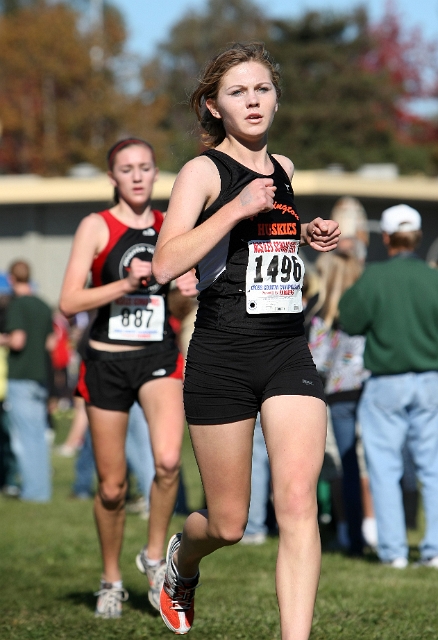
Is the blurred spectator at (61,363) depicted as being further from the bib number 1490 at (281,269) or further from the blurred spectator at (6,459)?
the bib number 1490 at (281,269)

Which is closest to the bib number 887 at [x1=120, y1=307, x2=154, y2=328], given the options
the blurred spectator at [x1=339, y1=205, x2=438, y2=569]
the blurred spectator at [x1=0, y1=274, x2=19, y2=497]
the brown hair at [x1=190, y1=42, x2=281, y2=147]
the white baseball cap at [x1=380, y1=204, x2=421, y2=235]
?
the brown hair at [x1=190, y1=42, x2=281, y2=147]

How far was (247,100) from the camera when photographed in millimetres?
4234

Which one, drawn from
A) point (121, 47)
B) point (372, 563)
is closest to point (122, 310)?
point (372, 563)

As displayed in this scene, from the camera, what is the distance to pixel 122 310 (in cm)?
579

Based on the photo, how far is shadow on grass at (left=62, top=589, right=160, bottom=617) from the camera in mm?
5922

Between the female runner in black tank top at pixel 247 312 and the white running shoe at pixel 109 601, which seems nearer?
the female runner in black tank top at pixel 247 312

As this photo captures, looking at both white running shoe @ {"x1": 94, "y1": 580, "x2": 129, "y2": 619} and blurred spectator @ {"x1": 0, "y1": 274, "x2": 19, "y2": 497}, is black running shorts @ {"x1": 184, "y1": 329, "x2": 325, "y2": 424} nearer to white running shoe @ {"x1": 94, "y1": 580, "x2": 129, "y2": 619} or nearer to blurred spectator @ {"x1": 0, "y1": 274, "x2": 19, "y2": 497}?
white running shoe @ {"x1": 94, "y1": 580, "x2": 129, "y2": 619}

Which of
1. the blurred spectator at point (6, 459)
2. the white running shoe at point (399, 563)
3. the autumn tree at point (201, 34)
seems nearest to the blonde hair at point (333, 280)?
A: the white running shoe at point (399, 563)

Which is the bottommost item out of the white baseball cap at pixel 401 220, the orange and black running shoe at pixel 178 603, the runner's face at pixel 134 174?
the orange and black running shoe at pixel 178 603

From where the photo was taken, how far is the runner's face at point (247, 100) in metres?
4.23

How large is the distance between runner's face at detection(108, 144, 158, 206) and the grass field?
7.35 feet

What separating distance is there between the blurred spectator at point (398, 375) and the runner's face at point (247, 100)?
10.6 ft

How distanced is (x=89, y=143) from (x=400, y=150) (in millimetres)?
13192

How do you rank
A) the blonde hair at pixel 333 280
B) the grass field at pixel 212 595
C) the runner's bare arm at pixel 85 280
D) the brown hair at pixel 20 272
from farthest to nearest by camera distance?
the brown hair at pixel 20 272
the blonde hair at pixel 333 280
the runner's bare arm at pixel 85 280
the grass field at pixel 212 595
